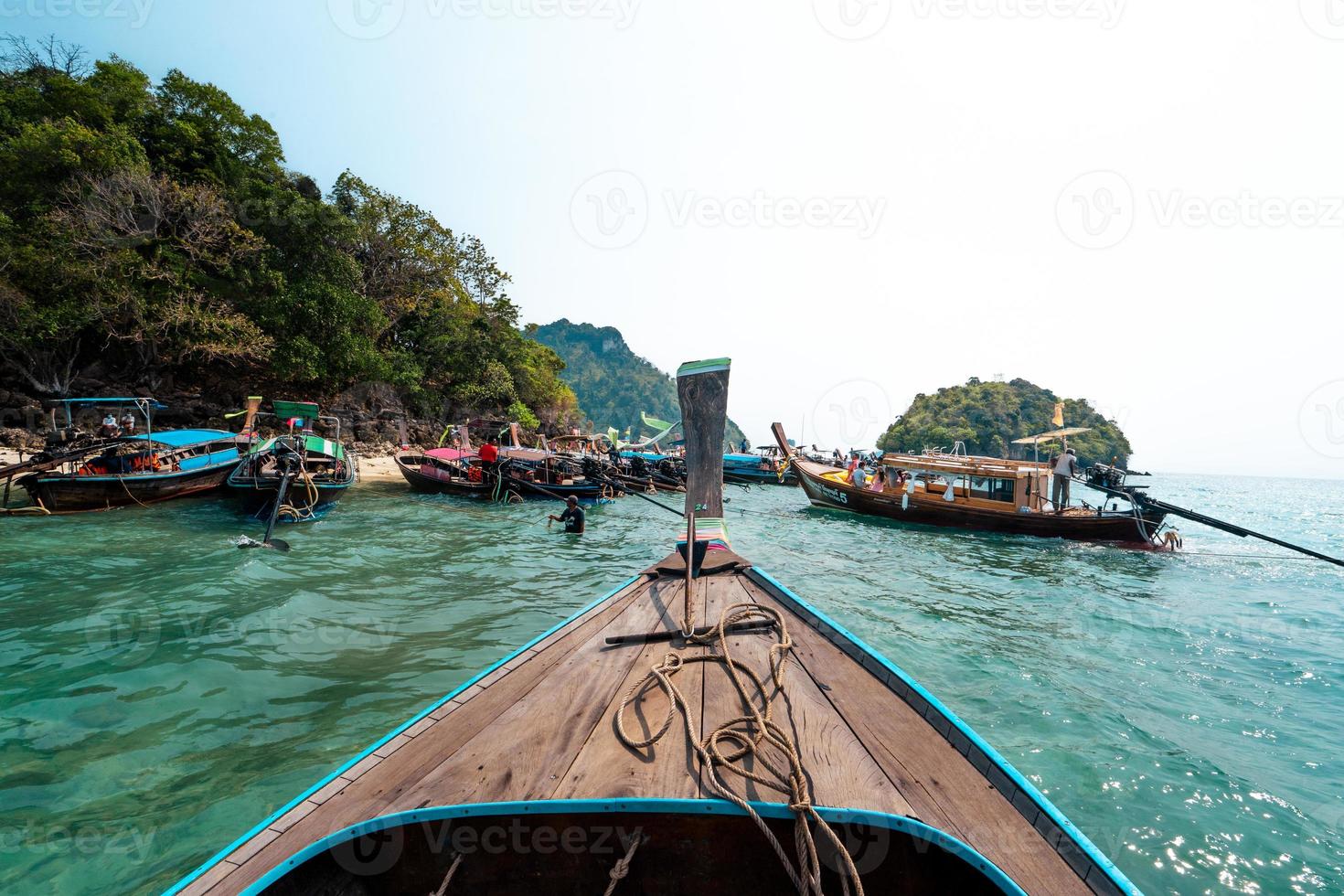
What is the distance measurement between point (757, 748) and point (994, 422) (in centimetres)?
10310

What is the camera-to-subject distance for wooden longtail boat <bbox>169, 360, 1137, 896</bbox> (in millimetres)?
2098

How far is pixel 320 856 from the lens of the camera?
2.17m

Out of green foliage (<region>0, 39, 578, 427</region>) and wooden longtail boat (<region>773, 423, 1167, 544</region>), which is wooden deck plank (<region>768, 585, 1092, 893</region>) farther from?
green foliage (<region>0, 39, 578, 427</region>)

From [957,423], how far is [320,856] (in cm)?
10238

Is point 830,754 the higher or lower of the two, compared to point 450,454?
lower

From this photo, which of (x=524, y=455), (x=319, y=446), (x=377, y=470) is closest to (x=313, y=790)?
(x=319, y=446)

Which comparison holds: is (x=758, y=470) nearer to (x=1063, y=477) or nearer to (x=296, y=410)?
(x=1063, y=477)

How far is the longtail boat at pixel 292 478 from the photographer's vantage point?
1439 centimetres

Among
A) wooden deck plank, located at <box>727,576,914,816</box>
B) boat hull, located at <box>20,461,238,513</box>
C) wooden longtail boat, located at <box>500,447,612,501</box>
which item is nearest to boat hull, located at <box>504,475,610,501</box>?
wooden longtail boat, located at <box>500,447,612,501</box>

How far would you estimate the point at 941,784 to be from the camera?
250 cm

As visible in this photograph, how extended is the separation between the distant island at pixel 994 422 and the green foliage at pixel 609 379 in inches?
1510

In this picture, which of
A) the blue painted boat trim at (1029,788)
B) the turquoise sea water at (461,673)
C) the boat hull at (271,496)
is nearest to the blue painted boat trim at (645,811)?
the blue painted boat trim at (1029,788)

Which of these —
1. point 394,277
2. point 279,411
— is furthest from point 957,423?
point 279,411

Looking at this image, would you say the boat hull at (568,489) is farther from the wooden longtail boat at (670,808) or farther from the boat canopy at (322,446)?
the wooden longtail boat at (670,808)
